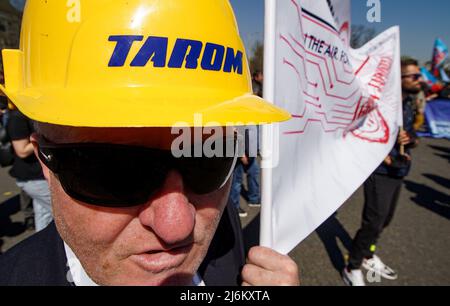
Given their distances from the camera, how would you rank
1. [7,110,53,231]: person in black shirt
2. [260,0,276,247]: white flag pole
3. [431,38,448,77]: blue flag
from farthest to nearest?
1. [431,38,448,77]: blue flag
2. [7,110,53,231]: person in black shirt
3. [260,0,276,247]: white flag pole

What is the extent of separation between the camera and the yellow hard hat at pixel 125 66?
783mm

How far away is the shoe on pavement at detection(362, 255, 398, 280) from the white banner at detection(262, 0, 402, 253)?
6.14 feet

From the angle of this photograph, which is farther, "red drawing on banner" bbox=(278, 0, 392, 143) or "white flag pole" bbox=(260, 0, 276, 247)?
"red drawing on banner" bbox=(278, 0, 392, 143)

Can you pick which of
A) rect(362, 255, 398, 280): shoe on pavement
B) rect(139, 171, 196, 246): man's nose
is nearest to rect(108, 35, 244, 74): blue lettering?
rect(139, 171, 196, 246): man's nose

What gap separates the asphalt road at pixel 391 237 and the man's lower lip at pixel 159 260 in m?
2.81

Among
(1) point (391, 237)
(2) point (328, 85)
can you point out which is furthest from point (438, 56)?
(2) point (328, 85)

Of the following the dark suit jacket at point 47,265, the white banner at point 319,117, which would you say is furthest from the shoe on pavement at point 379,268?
the dark suit jacket at point 47,265

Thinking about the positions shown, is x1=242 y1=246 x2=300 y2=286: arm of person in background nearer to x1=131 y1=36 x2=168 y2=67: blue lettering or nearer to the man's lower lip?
the man's lower lip

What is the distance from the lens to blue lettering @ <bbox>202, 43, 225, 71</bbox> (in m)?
0.92

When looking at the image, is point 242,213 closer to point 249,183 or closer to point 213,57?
point 249,183

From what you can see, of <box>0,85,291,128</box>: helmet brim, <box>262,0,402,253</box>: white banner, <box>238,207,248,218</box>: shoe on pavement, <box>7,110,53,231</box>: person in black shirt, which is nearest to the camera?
<box>0,85,291,128</box>: helmet brim

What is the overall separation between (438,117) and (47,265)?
14.7 meters
